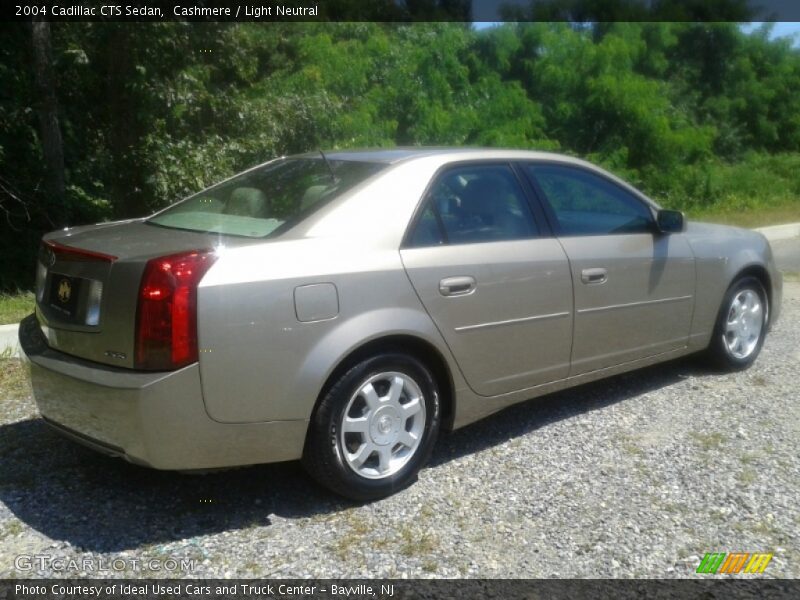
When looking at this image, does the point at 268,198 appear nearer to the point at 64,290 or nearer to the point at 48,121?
the point at 64,290

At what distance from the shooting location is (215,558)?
11.7 feet

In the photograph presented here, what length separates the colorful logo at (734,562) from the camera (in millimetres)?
3498

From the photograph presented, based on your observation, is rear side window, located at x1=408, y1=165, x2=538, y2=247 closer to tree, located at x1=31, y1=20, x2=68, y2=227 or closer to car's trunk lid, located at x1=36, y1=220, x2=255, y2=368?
car's trunk lid, located at x1=36, y1=220, x2=255, y2=368

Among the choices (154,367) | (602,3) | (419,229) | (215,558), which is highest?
(602,3)

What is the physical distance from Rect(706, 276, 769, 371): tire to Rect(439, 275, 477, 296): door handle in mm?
2403

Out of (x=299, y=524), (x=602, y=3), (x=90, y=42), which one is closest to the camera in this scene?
(x=299, y=524)

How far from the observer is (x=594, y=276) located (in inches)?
195

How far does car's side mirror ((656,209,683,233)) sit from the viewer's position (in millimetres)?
5395

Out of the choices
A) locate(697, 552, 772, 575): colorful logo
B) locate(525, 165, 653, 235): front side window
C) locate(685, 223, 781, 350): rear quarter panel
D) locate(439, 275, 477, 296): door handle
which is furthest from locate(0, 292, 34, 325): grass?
locate(697, 552, 772, 575): colorful logo

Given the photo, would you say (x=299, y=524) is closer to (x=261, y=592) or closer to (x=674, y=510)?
(x=261, y=592)

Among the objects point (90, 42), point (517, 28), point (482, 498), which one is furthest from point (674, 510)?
point (517, 28)

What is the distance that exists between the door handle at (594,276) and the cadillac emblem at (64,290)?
257 cm

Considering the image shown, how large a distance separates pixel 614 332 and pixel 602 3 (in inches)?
777

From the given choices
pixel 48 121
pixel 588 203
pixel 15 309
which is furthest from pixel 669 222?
pixel 48 121
